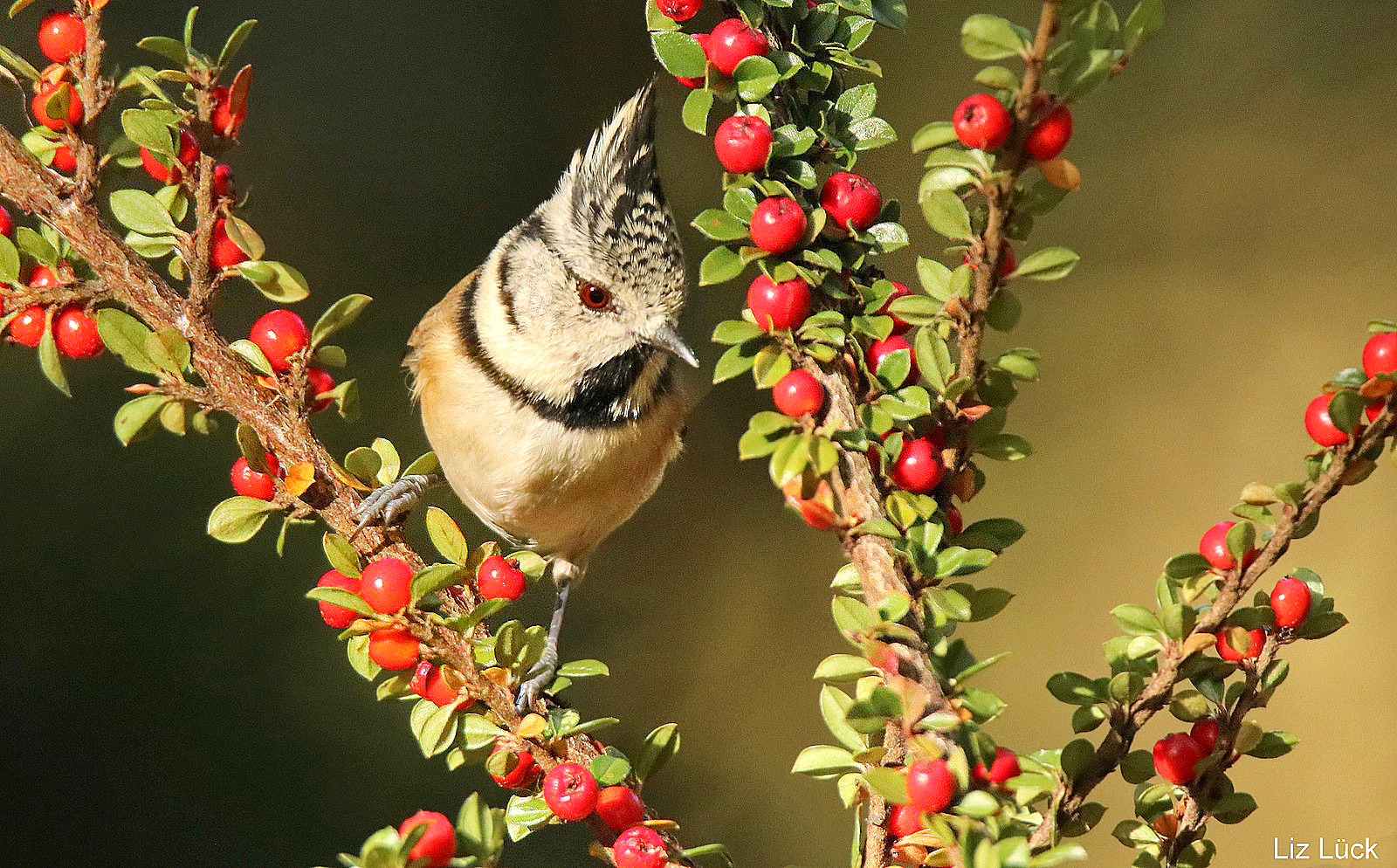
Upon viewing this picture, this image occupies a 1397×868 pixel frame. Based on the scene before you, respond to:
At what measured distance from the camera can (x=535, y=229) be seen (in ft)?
5.06

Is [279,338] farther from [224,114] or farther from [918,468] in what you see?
[918,468]

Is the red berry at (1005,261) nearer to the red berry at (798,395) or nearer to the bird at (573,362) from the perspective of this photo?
the red berry at (798,395)

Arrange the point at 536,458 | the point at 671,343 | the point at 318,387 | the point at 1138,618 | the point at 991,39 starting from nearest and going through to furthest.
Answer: the point at 991,39 < the point at 1138,618 < the point at 318,387 < the point at 671,343 < the point at 536,458

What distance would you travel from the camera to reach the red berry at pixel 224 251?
0.78 metres

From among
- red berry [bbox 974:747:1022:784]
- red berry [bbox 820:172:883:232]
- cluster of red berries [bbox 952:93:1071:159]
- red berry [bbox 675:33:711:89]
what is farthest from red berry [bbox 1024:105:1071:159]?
red berry [bbox 974:747:1022:784]

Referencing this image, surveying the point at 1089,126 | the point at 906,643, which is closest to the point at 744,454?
the point at 906,643

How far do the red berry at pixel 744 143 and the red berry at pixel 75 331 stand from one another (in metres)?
0.46

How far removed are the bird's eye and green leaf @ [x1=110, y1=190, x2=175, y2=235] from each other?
28.5 inches

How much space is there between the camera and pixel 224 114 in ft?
2.48

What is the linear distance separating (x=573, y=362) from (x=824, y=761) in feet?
2.96

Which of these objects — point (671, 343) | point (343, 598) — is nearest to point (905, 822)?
point (343, 598)

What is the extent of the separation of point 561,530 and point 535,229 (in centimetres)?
43

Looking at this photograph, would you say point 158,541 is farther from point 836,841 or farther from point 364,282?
point 836,841

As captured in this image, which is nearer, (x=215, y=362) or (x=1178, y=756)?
(x=1178, y=756)
